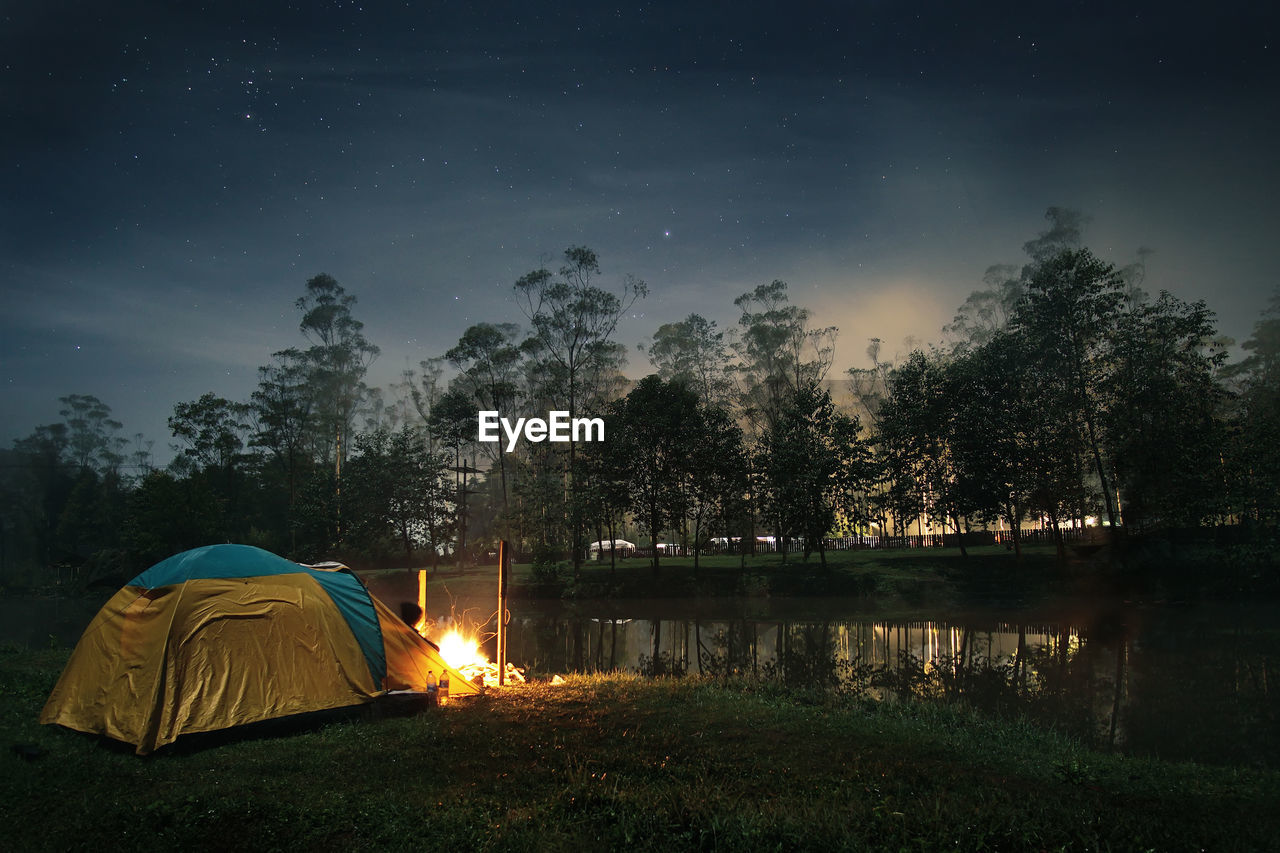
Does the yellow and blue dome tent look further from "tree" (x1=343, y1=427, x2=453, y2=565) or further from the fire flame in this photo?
"tree" (x1=343, y1=427, x2=453, y2=565)

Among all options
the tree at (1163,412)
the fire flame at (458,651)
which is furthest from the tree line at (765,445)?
the fire flame at (458,651)

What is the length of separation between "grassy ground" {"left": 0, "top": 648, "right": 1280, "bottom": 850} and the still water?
10.5ft

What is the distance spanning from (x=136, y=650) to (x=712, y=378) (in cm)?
4207

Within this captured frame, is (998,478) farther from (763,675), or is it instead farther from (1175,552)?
(763,675)

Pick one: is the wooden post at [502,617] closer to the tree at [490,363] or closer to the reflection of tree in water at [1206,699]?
the reflection of tree in water at [1206,699]

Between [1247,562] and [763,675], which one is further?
[1247,562]

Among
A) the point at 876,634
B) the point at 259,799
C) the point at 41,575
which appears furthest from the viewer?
the point at 41,575

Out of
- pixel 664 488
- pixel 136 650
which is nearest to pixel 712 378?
pixel 664 488

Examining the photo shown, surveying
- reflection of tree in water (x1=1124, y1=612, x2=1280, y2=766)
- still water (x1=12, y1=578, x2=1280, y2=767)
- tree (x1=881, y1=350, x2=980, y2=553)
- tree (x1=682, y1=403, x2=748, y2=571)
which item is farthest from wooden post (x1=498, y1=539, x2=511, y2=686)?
tree (x1=881, y1=350, x2=980, y2=553)

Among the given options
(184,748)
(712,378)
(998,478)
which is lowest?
(184,748)

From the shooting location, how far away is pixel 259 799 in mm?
5918

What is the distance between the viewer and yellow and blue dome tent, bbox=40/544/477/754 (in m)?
8.09

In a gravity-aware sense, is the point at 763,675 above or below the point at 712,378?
below

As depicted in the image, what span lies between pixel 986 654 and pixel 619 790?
15.9 meters
